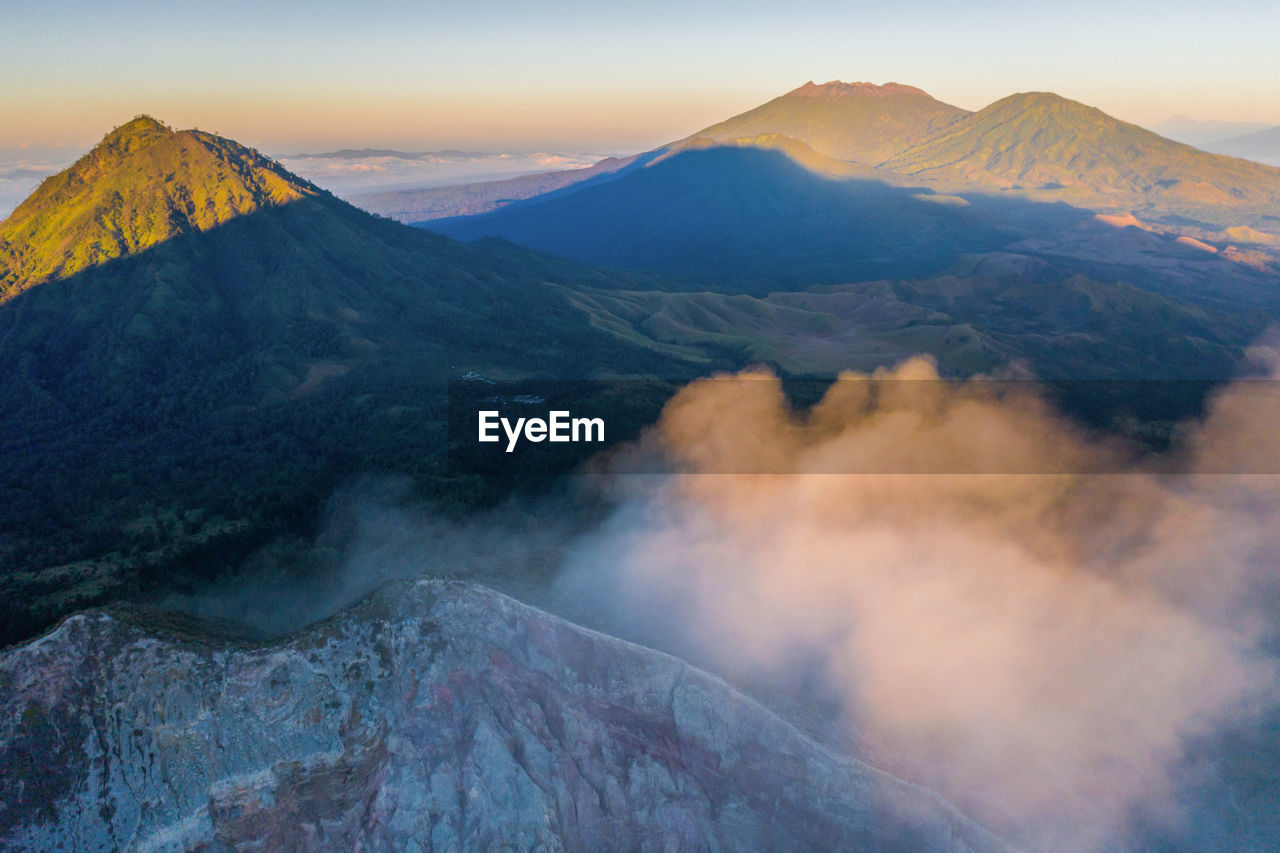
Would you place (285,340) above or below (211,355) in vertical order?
above

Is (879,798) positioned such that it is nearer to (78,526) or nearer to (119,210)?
(78,526)

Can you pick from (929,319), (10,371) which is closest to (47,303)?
(10,371)

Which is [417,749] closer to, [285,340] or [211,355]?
[285,340]

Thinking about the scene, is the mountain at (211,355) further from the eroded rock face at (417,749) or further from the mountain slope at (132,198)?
the eroded rock face at (417,749)

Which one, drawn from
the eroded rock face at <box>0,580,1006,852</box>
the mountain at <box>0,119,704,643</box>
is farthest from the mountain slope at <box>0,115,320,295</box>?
the eroded rock face at <box>0,580,1006,852</box>

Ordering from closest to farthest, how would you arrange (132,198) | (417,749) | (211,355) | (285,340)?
1. (417,749)
2. (211,355)
3. (285,340)
4. (132,198)

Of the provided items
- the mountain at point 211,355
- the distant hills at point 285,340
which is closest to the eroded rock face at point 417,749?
the distant hills at point 285,340

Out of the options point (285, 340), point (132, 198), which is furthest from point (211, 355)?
point (132, 198)
